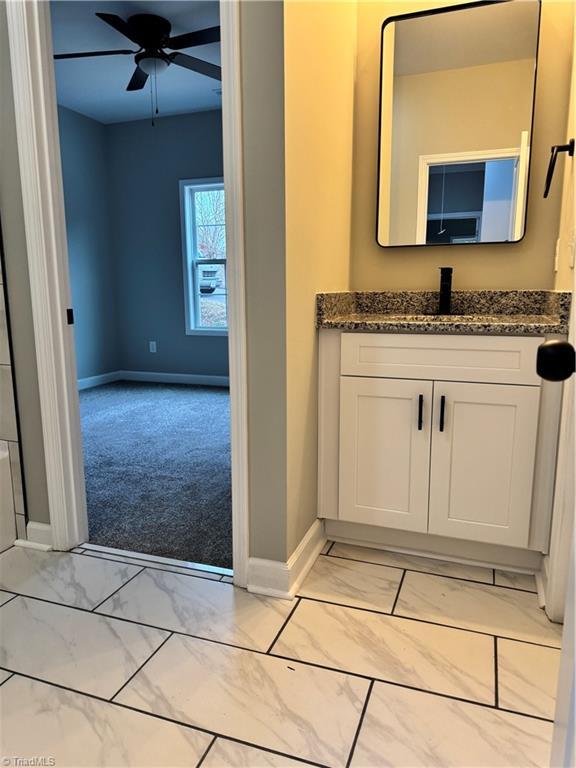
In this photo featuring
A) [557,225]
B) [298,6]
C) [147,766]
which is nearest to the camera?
[147,766]

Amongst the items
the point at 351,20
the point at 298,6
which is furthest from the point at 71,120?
the point at 298,6

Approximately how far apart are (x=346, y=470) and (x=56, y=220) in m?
1.36

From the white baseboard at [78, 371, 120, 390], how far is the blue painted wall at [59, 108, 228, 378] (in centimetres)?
6

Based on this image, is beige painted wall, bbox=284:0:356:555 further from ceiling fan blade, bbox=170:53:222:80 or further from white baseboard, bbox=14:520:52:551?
ceiling fan blade, bbox=170:53:222:80

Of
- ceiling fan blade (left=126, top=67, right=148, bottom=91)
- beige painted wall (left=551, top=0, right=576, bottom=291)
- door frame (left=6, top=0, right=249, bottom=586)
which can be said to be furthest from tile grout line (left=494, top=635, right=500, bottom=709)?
ceiling fan blade (left=126, top=67, right=148, bottom=91)

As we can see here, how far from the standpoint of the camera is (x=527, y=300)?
2.04 meters

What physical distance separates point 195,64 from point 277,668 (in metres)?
3.64

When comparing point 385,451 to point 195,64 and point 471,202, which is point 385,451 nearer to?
point 471,202

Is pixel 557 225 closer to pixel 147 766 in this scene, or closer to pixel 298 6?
pixel 298 6

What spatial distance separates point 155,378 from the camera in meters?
5.53

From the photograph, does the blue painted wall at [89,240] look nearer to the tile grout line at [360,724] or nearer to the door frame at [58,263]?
the door frame at [58,263]

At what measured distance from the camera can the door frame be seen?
1.52m

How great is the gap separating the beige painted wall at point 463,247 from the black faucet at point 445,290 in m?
0.11

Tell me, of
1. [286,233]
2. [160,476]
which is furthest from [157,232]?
[286,233]
